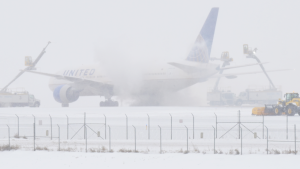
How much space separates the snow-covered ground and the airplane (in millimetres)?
29726

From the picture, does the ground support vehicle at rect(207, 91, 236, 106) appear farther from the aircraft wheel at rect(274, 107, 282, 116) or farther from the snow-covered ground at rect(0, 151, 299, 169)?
the snow-covered ground at rect(0, 151, 299, 169)

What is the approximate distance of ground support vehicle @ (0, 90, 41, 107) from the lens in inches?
2667

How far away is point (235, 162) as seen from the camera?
16219mm

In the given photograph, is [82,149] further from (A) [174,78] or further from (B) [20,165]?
(A) [174,78]

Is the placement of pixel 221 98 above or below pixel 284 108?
above

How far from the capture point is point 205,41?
5119cm

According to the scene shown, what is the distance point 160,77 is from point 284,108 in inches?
696

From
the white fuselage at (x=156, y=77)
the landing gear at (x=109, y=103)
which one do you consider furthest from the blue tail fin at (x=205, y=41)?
the landing gear at (x=109, y=103)

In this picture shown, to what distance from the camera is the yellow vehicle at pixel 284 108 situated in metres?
36.7

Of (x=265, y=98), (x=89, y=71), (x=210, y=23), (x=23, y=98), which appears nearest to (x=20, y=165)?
(x=210, y=23)

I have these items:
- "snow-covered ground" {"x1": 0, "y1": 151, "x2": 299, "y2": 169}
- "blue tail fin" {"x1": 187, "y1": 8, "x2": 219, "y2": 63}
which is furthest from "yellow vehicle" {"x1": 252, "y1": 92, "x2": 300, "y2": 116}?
"snow-covered ground" {"x1": 0, "y1": 151, "x2": 299, "y2": 169}

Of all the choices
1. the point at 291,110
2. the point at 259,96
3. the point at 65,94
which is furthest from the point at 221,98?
the point at 291,110

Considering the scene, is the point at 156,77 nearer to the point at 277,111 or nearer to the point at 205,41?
the point at 205,41

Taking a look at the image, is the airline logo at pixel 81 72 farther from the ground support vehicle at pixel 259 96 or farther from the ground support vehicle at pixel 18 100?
the ground support vehicle at pixel 259 96
